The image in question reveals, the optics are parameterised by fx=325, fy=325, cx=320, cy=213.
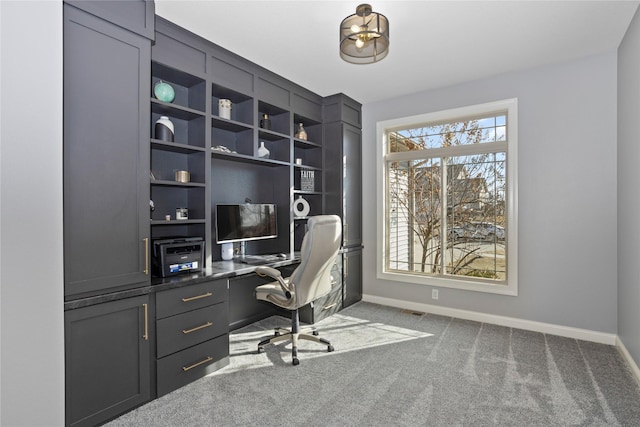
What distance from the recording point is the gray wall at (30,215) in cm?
126

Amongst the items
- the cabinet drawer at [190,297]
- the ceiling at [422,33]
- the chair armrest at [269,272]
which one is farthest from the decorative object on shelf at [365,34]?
the cabinet drawer at [190,297]

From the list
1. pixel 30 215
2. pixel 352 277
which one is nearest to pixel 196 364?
pixel 30 215

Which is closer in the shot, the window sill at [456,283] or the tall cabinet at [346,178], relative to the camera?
the window sill at [456,283]

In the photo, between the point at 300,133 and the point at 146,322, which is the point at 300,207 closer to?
the point at 300,133

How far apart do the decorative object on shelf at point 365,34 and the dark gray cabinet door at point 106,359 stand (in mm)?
2204

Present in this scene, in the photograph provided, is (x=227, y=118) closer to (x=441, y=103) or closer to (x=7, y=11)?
(x=7, y=11)

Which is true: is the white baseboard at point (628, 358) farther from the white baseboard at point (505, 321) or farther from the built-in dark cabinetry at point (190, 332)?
the built-in dark cabinetry at point (190, 332)

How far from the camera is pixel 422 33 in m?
2.66

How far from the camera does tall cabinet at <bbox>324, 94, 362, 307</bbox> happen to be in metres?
4.05

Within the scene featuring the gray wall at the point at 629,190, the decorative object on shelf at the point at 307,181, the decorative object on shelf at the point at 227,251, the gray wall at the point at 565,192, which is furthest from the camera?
the decorative object on shelf at the point at 307,181

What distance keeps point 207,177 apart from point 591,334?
3.78m

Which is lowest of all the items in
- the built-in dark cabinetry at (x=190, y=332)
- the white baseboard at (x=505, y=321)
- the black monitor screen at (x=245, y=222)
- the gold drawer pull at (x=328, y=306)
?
the white baseboard at (x=505, y=321)

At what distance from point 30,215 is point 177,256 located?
109 cm

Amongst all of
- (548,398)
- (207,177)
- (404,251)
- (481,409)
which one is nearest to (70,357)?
(207,177)
